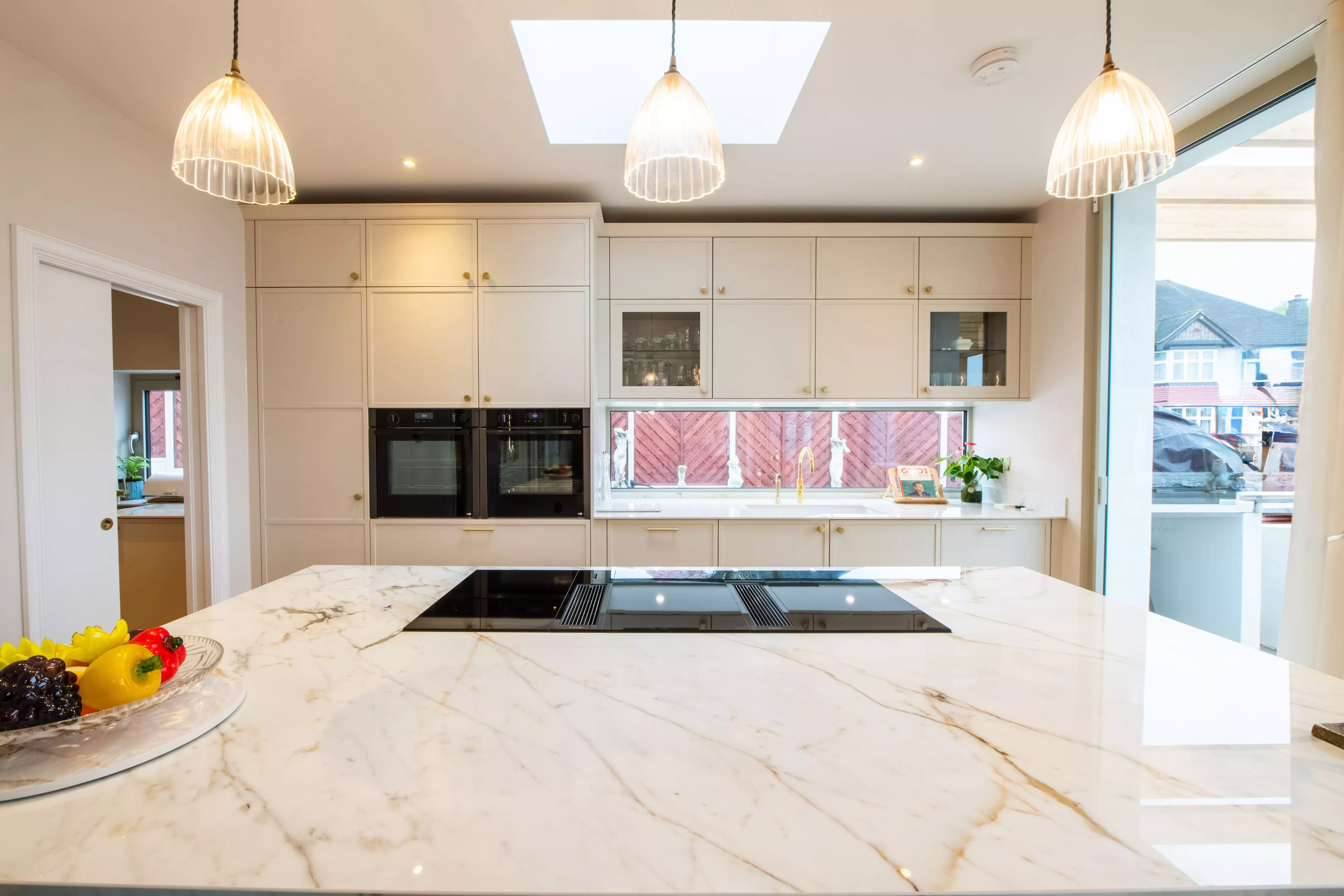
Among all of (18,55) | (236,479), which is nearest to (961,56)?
(18,55)

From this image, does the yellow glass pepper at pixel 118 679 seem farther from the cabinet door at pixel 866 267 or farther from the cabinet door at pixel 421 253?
the cabinet door at pixel 866 267

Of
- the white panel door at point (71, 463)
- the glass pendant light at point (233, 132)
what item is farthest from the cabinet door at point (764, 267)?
the white panel door at point (71, 463)

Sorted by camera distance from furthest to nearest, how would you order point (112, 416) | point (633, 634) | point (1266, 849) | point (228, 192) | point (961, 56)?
point (112, 416) → point (961, 56) → point (228, 192) → point (633, 634) → point (1266, 849)

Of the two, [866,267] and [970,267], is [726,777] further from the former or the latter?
[970,267]

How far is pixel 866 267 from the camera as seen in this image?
3.20 metres

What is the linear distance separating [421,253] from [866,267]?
2361 mm

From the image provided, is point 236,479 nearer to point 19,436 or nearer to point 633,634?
point 19,436

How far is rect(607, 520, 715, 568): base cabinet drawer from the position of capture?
2.95 m

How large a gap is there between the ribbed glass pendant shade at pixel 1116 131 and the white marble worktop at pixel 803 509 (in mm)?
1991

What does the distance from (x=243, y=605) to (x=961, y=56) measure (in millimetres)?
2623

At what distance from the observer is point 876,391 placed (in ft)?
10.6

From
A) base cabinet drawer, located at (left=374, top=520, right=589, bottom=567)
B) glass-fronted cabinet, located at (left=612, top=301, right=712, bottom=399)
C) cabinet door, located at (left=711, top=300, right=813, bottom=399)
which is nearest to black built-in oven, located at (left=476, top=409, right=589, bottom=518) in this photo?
base cabinet drawer, located at (left=374, top=520, right=589, bottom=567)

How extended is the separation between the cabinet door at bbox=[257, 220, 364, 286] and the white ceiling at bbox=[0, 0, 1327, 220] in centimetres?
Answer: 21

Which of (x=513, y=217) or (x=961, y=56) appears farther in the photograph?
(x=513, y=217)
